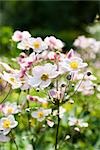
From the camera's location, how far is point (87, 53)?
3.10 metres

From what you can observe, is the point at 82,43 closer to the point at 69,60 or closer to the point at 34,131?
the point at 34,131

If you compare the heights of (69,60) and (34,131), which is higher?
(69,60)

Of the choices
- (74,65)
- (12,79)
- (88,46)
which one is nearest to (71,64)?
(74,65)

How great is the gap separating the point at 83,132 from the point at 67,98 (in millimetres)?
553

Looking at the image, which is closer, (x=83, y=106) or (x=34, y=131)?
(x=34, y=131)

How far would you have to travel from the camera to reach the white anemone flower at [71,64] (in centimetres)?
217

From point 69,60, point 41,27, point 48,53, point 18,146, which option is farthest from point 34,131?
point 41,27

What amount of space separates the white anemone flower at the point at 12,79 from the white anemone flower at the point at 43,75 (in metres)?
0.06

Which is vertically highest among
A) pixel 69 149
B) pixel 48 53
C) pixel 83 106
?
pixel 48 53

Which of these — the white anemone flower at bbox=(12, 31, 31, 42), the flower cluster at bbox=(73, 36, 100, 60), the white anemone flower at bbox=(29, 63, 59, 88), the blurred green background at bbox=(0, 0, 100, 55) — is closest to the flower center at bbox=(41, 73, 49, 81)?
the white anemone flower at bbox=(29, 63, 59, 88)

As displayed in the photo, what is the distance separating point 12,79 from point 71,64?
0.22m

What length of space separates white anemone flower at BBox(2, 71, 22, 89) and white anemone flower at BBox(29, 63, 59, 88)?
0.06 meters

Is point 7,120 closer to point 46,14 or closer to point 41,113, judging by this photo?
point 41,113

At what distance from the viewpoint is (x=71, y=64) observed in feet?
7.18
